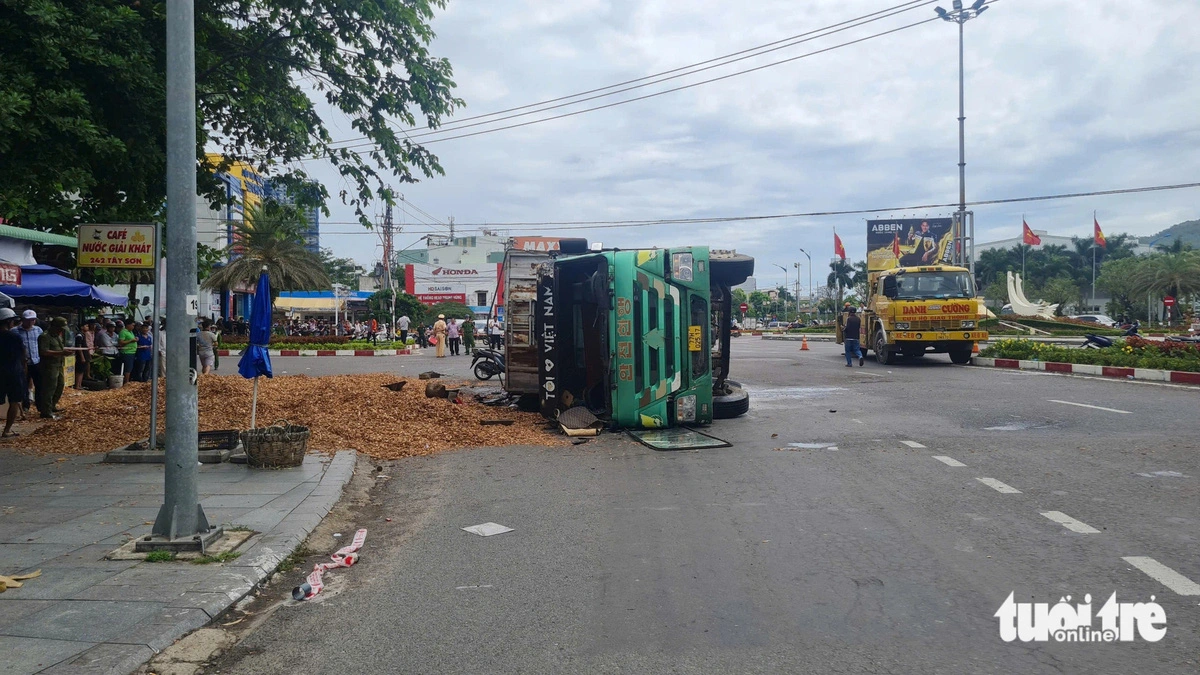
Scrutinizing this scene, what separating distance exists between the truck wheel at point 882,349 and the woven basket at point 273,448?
61.4ft

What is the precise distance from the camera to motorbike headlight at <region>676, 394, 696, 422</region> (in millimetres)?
11367

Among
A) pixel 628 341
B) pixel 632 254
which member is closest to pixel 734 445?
pixel 628 341

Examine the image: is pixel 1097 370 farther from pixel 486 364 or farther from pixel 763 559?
pixel 763 559

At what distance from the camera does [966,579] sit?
4.91m

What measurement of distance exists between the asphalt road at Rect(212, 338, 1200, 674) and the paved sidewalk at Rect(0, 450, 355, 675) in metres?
0.50

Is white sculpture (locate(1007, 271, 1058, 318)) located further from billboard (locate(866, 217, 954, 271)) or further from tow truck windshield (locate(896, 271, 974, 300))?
tow truck windshield (locate(896, 271, 974, 300))

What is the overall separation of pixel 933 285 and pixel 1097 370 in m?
4.82

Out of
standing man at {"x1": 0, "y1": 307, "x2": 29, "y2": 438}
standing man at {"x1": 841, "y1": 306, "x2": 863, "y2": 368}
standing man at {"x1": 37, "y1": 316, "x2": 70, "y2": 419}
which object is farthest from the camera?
standing man at {"x1": 841, "y1": 306, "x2": 863, "y2": 368}

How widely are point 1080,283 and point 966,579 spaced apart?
102342 millimetres

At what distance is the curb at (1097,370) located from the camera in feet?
57.5

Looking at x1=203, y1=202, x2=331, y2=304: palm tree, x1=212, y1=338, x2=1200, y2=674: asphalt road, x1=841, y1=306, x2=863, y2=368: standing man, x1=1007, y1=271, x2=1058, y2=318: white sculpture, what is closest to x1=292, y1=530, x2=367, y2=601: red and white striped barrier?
x1=212, y1=338, x2=1200, y2=674: asphalt road

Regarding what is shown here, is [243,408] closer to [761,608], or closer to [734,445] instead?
[734,445]

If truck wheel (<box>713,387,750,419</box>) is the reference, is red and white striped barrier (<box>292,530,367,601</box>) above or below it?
below

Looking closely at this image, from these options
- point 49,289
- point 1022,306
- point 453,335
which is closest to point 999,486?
point 49,289
